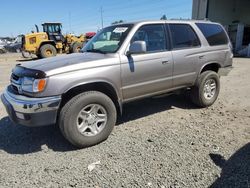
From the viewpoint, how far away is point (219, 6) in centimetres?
2309

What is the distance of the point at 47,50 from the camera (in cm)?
1747

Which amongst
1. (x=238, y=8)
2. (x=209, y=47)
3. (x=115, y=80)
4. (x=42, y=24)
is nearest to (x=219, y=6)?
(x=238, y=8)

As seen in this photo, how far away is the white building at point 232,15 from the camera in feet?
67.7

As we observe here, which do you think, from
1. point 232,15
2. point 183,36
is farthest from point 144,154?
point 232,15

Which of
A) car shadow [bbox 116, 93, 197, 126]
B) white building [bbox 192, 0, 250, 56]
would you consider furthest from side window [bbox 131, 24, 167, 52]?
white building [bbox 192, 0, 250, 56]

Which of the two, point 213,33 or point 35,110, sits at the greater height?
point 213,33

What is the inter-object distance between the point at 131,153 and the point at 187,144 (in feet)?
3.01

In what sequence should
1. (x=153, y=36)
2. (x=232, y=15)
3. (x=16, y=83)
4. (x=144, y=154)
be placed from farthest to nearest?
(x=232, y=15) < (x=153, y=36) < (x=16, y=83) < (x=144, y=154)

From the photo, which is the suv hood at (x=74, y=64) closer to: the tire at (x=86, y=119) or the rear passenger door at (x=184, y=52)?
the tire at (x=86, y=119)

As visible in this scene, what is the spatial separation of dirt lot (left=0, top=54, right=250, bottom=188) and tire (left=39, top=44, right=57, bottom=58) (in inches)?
A: 499

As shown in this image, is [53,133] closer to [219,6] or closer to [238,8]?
[219,6]

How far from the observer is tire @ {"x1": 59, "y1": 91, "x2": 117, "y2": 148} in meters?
3.58

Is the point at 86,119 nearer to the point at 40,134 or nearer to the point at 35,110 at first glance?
the point at 35,110

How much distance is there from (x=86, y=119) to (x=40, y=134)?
113 centimetres
